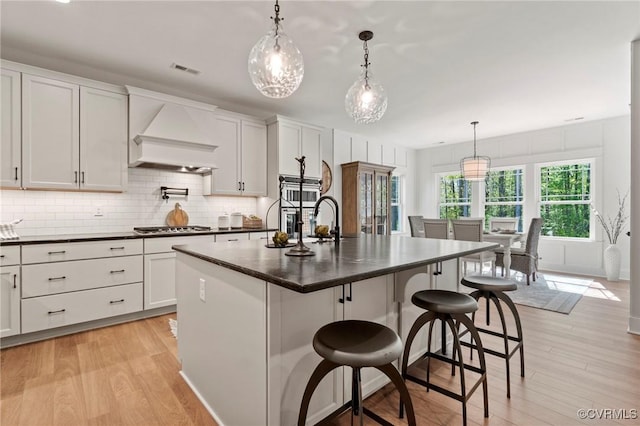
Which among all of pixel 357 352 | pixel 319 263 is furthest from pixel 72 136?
pixel 357 352

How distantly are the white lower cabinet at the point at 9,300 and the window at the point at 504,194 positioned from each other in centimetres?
717

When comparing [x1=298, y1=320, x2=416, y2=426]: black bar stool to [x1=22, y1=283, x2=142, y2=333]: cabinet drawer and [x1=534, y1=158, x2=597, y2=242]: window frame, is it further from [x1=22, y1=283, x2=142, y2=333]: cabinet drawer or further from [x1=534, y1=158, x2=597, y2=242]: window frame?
[x1=534, y1=158, x2=597, y2=242]: window frame

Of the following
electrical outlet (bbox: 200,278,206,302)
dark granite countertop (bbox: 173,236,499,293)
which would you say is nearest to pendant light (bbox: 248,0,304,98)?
dark granite countertop (bbox: 173,236,499,293)

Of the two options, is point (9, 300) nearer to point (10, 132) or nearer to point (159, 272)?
point (159, 272)

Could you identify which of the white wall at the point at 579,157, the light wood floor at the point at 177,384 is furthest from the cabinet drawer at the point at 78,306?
the white wall at the point at 579,157

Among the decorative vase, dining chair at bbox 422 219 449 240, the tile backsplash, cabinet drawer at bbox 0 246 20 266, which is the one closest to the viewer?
cabinet drawer at bbox 0 246 20 266

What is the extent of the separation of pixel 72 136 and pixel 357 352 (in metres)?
3.55

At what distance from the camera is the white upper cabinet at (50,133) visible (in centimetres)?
292

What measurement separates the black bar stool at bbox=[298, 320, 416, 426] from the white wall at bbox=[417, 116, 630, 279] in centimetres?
582

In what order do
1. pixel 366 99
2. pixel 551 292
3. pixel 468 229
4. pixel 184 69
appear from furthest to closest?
pixel 468 229
pixel 551 292
pixel 184 69
pixel 366 99

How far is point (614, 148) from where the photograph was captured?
5168mm

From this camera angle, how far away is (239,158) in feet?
14.2

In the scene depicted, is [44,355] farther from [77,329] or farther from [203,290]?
[203,290]

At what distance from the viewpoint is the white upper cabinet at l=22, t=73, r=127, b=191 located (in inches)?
116
